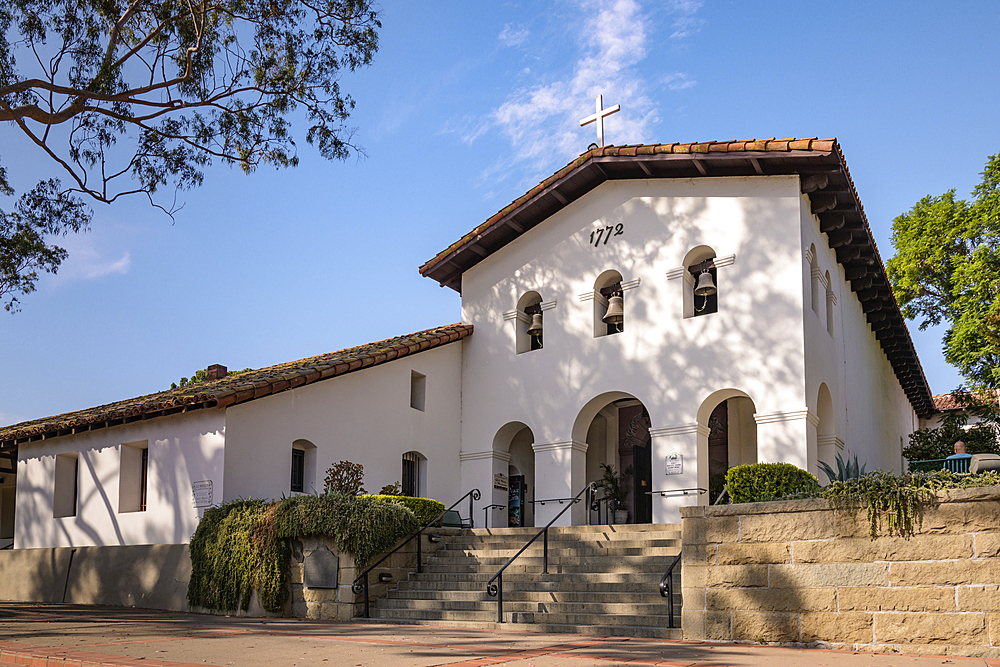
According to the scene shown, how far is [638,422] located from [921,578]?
11.4 meters

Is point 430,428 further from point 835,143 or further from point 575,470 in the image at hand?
point 835,143

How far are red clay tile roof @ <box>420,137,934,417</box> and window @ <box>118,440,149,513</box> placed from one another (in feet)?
23.9

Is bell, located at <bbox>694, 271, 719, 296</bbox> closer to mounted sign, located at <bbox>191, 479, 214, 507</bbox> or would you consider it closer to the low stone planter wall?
the low stone planter wall

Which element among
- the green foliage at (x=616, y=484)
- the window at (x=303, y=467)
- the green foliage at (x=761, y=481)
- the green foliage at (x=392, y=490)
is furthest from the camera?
the green foliage at (x=616, y=484)

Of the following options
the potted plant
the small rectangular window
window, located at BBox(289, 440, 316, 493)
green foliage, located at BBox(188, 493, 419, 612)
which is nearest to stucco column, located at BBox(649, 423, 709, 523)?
the potted plant

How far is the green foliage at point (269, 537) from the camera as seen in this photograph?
13562mm

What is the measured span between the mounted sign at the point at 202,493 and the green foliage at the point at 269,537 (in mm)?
315

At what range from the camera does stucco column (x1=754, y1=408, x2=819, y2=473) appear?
15.0 metres

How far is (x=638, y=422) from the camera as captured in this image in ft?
65.8

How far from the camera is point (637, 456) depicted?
18.2 meters

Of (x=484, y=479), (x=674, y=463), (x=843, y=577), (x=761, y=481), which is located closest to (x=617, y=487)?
(x=484, y=479)

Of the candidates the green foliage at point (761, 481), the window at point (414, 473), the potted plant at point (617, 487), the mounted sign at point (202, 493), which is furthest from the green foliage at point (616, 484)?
the mounted sign at point (202, 493)

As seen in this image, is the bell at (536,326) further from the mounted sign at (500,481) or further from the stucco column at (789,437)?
the stucco column at (789,437)

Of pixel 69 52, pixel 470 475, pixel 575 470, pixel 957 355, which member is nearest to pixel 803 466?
pixel 575 470
